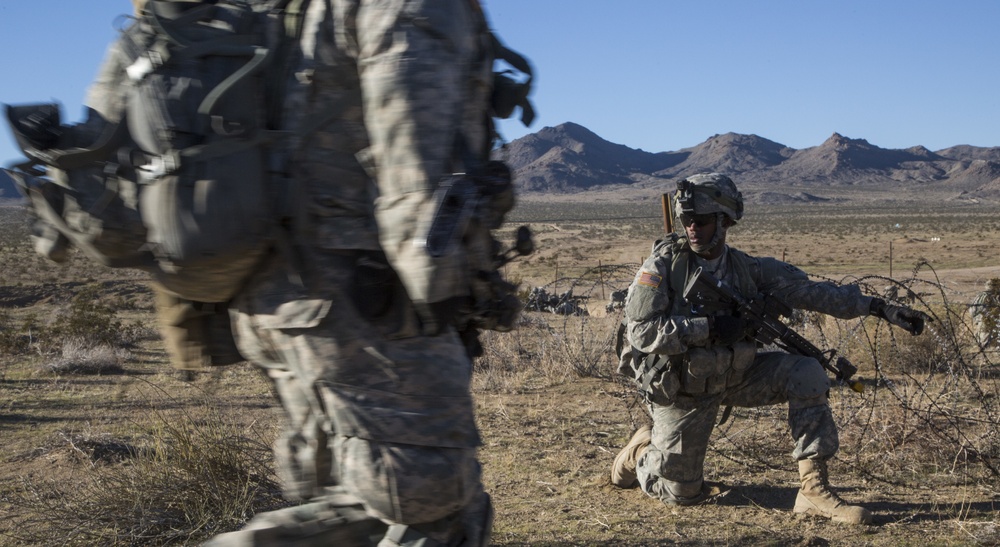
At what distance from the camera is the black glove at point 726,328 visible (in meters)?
4.89

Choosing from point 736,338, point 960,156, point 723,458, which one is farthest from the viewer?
point 960,156

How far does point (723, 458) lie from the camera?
600 centimetres

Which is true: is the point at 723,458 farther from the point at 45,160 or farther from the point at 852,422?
the point at 45,160

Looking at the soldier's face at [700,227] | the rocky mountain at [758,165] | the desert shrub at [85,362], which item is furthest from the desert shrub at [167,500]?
the rocky mountain at [758,165]

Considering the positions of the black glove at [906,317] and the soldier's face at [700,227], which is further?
the soldier's face at [700,227]

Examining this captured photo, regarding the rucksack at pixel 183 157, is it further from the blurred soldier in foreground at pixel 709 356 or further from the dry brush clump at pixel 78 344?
the dry brush clump at pixel 78 344

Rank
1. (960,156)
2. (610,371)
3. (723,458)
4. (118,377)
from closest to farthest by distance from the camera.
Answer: (723,458), (610,371), (118,377), (960,156)

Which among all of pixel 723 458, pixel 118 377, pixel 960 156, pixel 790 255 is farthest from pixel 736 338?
pixel 960 156

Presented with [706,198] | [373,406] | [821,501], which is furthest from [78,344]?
[373,406]

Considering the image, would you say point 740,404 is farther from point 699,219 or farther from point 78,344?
point 78,344

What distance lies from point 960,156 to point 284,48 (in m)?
210

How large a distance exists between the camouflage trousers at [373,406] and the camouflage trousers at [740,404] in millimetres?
2958

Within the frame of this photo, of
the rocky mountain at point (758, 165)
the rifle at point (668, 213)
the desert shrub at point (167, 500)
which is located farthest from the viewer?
the rocky mountain at point (758, 165)

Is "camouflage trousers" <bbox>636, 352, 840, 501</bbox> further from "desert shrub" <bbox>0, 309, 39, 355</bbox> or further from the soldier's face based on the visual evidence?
"desert shrub" <bbox>0, 309, 39, 355</bbox>
